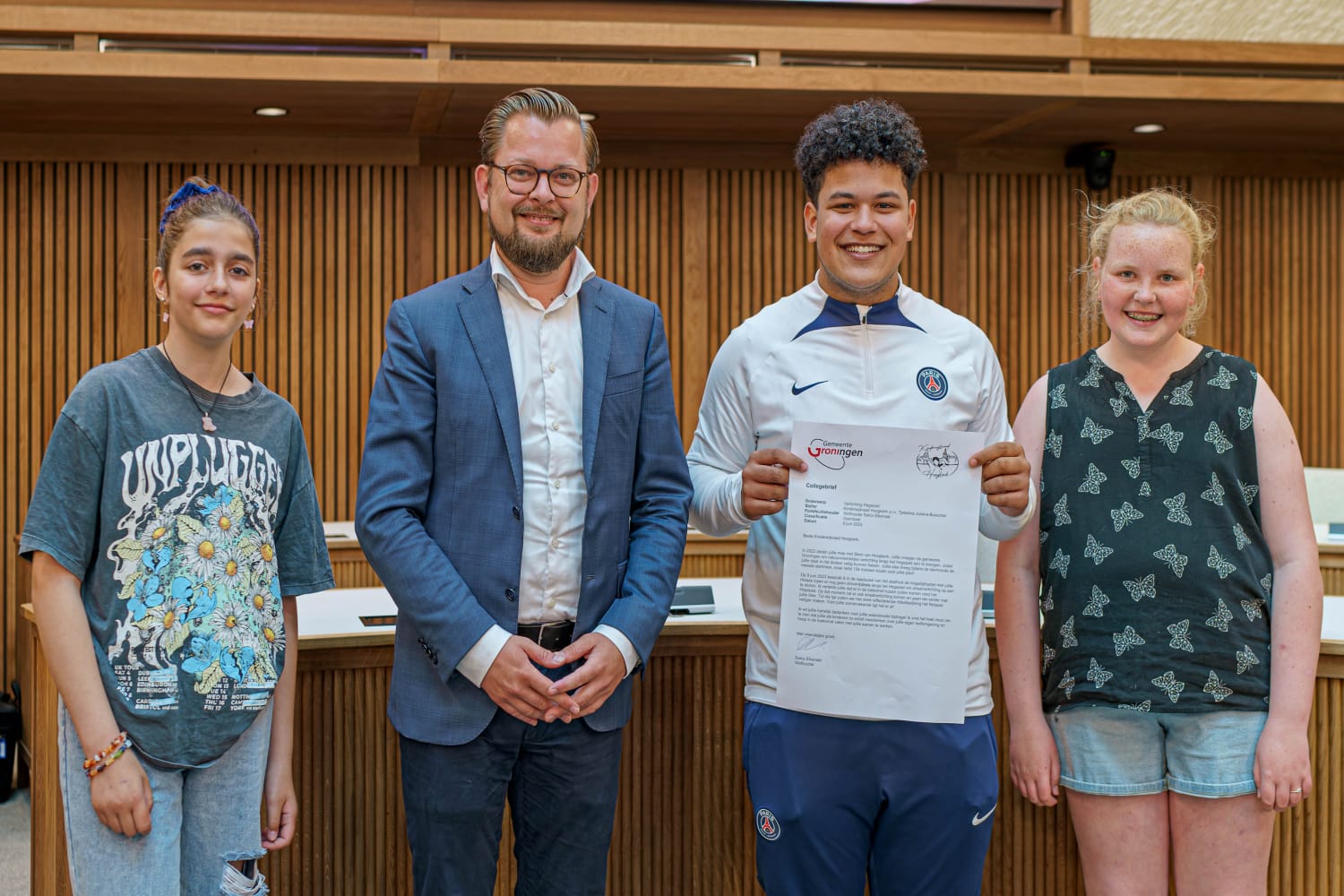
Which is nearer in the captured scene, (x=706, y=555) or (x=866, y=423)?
(x=866, y=423)

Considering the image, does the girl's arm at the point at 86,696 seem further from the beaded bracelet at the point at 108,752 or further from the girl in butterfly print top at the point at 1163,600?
the girl in butterfly print top at the point at 1163,600

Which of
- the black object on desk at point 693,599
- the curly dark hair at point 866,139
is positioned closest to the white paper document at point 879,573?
the curly dark hair at point 866,139

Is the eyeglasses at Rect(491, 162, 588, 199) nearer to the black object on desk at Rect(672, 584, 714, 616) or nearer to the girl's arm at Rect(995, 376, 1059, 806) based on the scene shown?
the girl's arm at Rect(995, 376, 1059, 806)

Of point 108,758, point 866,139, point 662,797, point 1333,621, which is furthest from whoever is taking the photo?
point 1333,621

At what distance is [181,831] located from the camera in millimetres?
1952

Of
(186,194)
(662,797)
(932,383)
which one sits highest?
(186,194)

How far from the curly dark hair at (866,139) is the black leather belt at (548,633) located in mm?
890

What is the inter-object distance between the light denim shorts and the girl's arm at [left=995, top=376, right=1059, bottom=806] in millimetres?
50

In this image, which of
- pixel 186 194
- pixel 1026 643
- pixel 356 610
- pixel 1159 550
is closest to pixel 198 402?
pixel 186 194

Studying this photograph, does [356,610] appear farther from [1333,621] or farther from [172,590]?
[1333,621]

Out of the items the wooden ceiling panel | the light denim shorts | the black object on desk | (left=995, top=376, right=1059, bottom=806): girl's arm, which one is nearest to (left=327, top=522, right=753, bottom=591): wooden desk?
the wooden ceiling panel

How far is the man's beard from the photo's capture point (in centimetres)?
202

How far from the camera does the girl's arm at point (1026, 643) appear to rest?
7.10ft

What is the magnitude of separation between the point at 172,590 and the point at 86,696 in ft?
0.65
